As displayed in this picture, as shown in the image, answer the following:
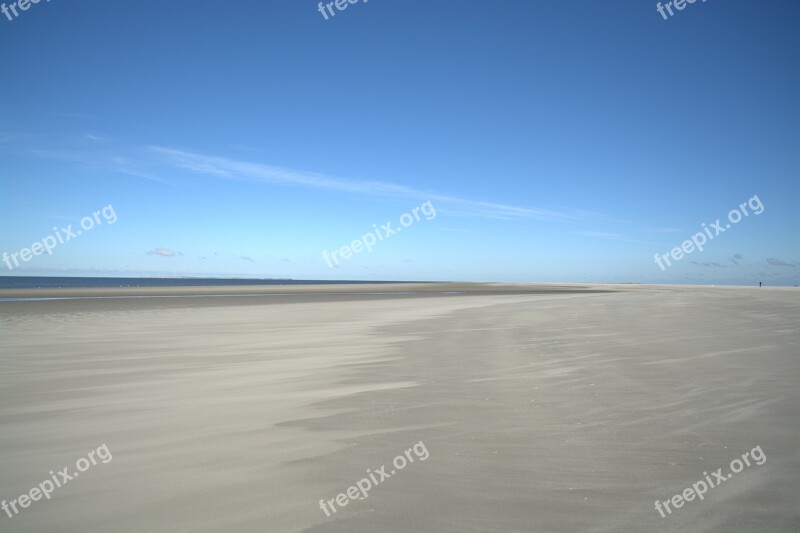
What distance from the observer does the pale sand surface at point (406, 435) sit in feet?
11.3

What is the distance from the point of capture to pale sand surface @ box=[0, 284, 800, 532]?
11.3ft

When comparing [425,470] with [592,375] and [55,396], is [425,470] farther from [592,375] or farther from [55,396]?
[55,396]

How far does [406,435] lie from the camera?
5086 mm

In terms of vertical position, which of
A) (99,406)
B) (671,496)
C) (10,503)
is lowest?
(671,496)

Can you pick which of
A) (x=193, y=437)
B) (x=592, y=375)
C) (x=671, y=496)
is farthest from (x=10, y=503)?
(x=592, y=375)

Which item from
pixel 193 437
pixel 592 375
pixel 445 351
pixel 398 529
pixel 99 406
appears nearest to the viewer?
pixel 398 529

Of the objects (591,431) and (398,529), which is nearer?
(398,529)

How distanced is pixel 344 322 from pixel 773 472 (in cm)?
1498

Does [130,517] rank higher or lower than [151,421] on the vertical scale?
lower

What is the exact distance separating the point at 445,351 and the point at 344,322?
25.9 feet

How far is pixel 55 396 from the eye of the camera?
682 centimetres

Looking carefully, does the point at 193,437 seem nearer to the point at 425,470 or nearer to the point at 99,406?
the point at 99,406

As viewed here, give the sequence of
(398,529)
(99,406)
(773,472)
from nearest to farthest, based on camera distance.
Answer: (398,529) → (773,472) → (99,406)

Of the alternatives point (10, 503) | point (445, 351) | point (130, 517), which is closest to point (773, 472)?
point (130, 517)
